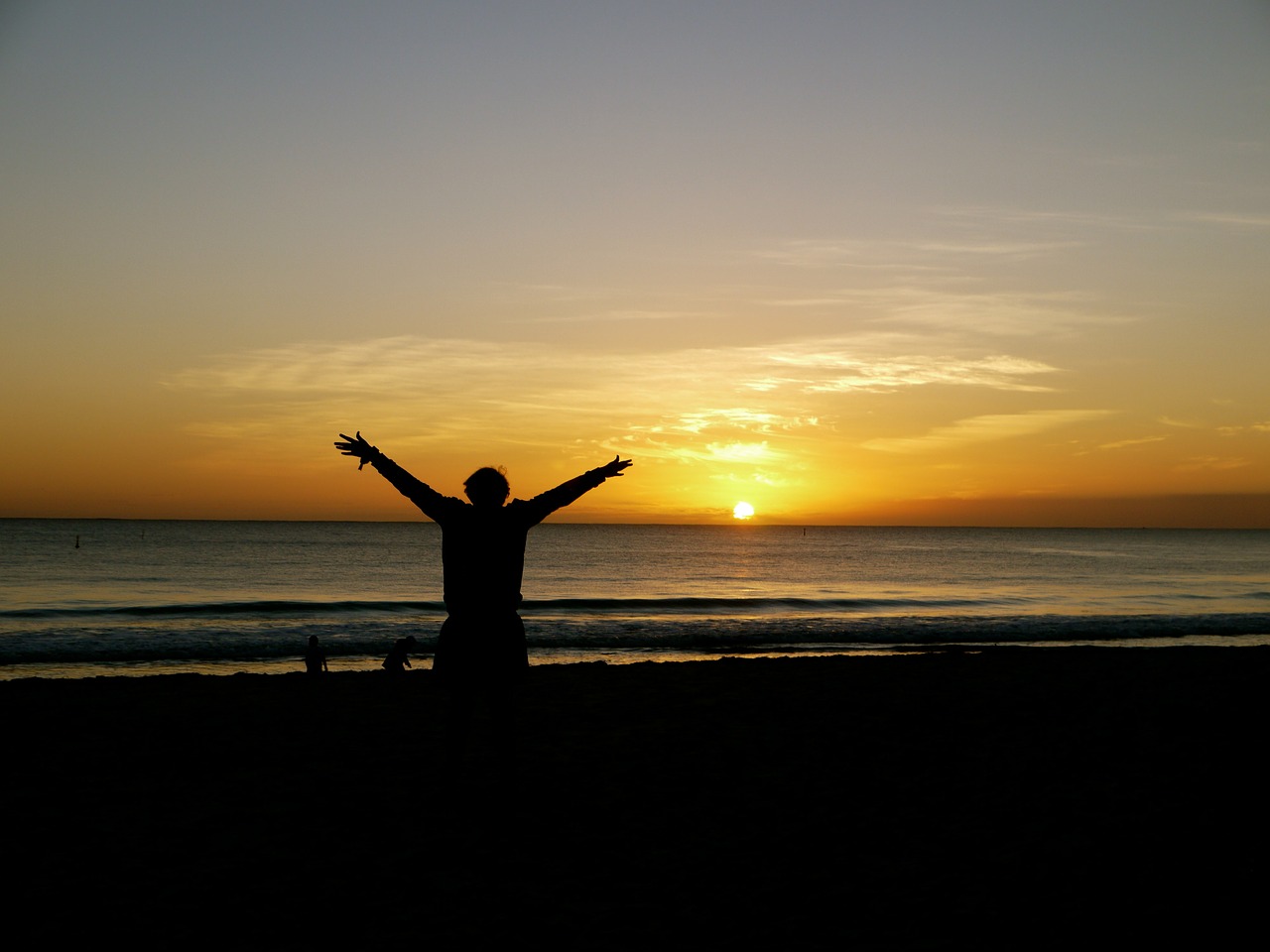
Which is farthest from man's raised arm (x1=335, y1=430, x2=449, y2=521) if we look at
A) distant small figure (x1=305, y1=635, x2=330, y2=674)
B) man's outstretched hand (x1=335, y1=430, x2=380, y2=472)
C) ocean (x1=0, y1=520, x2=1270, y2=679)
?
ocean (x1=0, y1=520, x2=1270, y2=679)

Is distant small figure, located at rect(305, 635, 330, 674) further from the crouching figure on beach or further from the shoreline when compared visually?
the crouching figure on beach

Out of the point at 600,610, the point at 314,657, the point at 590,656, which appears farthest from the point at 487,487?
the point at 600,610

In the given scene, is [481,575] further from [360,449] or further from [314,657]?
[314,657]

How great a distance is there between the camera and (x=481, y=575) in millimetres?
6012

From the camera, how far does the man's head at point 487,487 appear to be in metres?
6.16

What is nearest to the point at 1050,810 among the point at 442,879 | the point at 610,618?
the point at 442,879

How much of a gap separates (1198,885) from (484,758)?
18.2ft

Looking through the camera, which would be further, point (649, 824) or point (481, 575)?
point (649, 824)

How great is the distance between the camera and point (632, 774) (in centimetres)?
779

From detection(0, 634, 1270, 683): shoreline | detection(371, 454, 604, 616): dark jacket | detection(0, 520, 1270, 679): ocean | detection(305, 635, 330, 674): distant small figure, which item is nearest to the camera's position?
detection(371, 454, 604, 616): dark jacket

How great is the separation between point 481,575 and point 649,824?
208cm

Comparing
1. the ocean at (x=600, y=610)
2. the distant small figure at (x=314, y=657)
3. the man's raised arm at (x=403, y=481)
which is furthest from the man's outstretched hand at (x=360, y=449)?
the ocean at (x=600, y=610)

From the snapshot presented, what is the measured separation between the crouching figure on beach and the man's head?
3 cm

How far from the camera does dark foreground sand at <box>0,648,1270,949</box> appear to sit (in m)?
4.67
